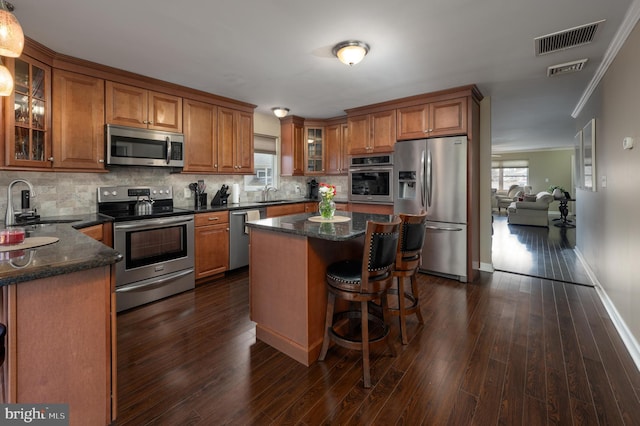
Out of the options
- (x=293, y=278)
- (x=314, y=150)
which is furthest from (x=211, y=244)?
(x=314, y=150)

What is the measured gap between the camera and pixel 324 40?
2547 millimetres

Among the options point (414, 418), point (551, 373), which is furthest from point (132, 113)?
point (551, 373)

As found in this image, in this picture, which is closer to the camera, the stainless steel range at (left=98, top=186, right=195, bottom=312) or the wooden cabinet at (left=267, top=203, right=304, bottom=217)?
the stainless steel range at (left=98, top=186, right=195, bottom=312)

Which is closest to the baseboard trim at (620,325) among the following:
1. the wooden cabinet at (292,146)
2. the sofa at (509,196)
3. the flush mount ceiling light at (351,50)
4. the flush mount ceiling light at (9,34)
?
the flush mount ceiling light at (351,50)

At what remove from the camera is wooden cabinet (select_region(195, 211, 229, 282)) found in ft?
11.9

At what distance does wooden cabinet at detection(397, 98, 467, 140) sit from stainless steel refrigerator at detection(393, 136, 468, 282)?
12 cm

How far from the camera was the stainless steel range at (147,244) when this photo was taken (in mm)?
2949

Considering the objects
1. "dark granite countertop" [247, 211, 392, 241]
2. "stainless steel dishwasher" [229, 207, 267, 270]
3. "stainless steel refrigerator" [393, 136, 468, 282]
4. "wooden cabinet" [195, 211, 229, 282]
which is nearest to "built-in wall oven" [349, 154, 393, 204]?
"stainless steel refrigerator" [393, 136, 468, 282]

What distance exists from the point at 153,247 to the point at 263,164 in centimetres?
267

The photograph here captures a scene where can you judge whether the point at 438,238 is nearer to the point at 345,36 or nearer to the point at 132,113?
Answer: the point at 345,36

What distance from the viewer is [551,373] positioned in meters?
1.96

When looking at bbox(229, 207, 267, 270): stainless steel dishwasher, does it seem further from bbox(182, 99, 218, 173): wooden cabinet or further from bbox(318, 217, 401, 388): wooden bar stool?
bbox(318, 217, 401, 388): wooden bar stool

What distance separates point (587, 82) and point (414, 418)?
4.37 m

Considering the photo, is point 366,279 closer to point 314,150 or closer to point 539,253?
point 314,150
